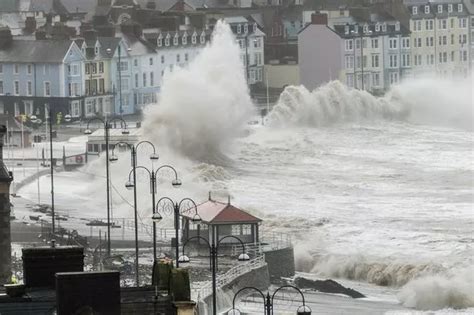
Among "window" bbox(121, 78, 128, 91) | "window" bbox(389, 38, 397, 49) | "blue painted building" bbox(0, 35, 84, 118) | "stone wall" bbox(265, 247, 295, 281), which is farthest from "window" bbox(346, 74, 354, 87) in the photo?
"stone wall" bbox(265, 247, 295, 281)

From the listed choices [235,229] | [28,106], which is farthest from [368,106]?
[235,229]

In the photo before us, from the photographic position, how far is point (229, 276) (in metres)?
40.4

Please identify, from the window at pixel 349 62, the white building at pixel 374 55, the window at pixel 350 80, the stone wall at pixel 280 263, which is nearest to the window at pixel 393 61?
the white building at pixel 374 55

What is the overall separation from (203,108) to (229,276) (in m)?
40.7

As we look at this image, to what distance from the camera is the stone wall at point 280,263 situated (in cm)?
4459

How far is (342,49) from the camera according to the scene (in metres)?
109

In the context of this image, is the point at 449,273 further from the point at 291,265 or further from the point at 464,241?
the point at 464,241

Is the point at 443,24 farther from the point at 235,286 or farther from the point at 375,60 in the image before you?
the point at 235,286

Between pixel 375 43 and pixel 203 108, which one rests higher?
pixel 375 43

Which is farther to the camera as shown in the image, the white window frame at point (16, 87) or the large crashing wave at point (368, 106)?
the white window frame at point (16, 87)

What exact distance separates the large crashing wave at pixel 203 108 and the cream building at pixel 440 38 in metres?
22.5

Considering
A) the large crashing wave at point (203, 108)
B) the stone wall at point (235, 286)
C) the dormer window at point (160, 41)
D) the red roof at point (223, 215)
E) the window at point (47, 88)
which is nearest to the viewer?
the stone wall at point (235, 286)

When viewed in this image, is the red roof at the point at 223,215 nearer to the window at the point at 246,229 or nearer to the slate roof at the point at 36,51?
the window at the point at 246,229

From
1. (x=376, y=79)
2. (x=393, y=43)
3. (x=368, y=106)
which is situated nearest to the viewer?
(x=368, y=106)
